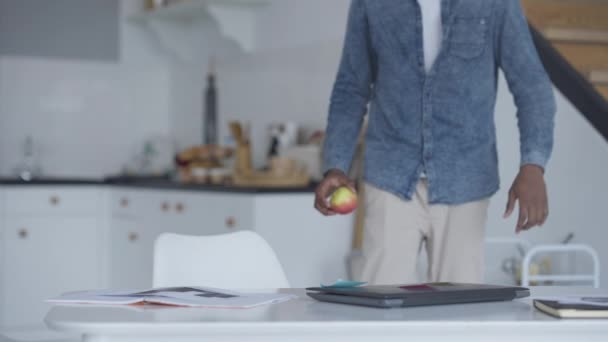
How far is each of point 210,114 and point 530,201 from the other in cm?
350

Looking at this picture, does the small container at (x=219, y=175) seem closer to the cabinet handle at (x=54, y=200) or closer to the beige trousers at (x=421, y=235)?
the cabinet handle at (x=54, y=200)

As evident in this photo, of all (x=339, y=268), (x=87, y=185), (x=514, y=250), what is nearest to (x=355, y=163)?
(x=339, y=268)

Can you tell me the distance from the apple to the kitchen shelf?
2.80 m

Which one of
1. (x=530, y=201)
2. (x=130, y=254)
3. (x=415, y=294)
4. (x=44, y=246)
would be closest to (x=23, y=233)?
(x=44, y=246)

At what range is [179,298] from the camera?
60.8 inches

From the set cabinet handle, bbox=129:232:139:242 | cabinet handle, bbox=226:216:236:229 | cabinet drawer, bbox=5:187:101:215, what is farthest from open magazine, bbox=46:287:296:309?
cabinet drawer, bbox=5:187:101:215

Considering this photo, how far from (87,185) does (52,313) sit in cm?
403

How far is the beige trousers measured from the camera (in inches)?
96.1

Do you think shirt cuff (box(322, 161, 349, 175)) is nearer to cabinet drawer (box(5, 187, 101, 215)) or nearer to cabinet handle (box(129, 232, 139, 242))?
cabinet handle (box(129, 232, 139, 242))

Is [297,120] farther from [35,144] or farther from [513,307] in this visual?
[513,307]

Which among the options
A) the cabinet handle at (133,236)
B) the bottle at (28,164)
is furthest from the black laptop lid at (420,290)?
the bottle at (28,164)

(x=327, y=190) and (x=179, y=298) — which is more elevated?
(x=327, y=190)

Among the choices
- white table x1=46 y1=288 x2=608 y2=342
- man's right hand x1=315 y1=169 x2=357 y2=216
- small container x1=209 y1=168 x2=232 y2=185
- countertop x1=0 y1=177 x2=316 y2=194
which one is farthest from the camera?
small container x1=209 y1=168 x2=232 y2=185

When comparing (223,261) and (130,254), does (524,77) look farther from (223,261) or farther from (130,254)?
(130,254)
